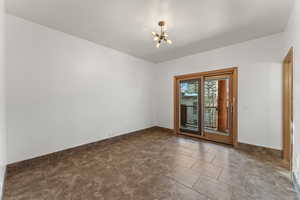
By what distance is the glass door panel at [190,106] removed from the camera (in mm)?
3814

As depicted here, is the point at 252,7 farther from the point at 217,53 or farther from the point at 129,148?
the point at 129,148

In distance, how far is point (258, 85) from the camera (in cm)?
273

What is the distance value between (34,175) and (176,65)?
171 inches

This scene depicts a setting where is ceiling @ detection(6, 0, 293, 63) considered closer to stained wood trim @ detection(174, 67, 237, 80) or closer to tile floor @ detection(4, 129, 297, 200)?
stained wood trim @ detection(174, 67, 237, 80)

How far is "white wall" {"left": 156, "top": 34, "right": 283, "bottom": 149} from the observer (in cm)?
254

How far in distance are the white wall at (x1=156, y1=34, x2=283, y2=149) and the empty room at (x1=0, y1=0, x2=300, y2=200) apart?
0.07 ft

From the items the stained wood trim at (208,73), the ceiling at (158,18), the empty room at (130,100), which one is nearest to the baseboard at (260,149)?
the empty room at (130,100)

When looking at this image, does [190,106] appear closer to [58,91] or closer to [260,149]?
[260,149]

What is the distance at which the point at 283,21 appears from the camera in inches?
83.5

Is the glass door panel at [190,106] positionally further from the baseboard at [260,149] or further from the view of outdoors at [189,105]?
the baseboard at [260,149]

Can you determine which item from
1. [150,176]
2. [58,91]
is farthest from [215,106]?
[58,91]

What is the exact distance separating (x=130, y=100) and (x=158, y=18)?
96.4 inches

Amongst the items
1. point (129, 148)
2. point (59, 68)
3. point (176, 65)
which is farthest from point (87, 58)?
point (176, 65)

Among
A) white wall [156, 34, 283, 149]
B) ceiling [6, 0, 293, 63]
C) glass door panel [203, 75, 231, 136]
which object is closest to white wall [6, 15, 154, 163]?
ceiling [6, 0, 293, 63]
